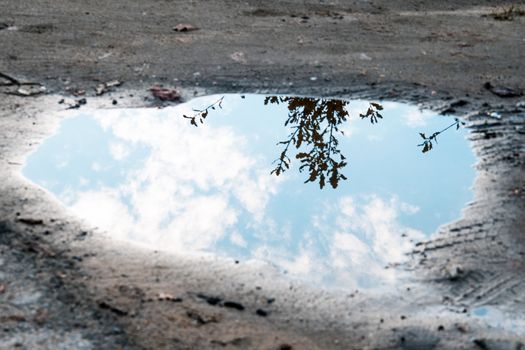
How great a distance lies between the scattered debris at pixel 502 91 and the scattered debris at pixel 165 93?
285 centimetres

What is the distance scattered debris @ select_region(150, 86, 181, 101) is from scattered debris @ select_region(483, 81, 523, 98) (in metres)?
2.85

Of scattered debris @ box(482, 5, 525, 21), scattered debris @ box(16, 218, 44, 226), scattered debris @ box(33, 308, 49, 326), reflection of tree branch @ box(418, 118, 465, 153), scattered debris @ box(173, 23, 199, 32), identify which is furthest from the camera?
scattered debris @ box(482, 5, 525, 21)

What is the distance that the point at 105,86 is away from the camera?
6.70 meters

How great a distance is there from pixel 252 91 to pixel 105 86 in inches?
51.9

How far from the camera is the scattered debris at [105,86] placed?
21.6 ft

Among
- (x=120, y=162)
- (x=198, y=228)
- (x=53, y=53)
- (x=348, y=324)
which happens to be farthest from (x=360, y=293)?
(x=53, y=53)

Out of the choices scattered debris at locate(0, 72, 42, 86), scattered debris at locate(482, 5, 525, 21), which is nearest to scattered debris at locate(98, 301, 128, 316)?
scattered debris at locate(0, 72, 42, 86)

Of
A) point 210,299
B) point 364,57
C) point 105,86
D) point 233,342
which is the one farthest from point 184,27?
point 233,342

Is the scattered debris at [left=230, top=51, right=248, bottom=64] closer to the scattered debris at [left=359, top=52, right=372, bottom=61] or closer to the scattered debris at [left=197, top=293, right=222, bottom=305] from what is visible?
the scattered debris at [left=359, top=52, right=372, bottom=61]

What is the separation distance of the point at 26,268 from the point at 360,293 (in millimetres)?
1887

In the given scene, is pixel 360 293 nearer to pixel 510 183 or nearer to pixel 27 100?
pixel 510 183

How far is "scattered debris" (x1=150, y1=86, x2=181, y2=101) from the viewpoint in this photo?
6527mm

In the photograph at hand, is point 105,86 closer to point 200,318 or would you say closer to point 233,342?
point 200,318

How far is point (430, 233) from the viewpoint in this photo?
485 cm
